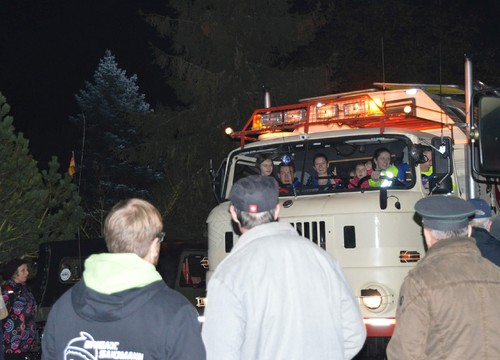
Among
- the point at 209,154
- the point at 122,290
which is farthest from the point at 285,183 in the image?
the point at 209,154

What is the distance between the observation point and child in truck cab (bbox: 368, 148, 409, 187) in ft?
27.2

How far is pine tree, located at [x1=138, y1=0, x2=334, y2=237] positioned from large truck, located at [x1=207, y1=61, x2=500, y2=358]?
46.3ft

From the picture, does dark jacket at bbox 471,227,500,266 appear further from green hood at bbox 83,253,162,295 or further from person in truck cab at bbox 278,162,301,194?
person in truck cab at bbox 278,162,301,194

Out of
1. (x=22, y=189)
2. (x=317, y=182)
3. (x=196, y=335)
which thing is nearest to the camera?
(x=196, y=335)

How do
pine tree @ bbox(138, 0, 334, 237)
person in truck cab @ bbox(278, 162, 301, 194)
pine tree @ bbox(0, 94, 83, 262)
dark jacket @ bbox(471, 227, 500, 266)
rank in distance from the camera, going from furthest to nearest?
pine tree @ bbox(138, 0, 334, 237) → pine tree @ bbox(0, 94, 83, 262) → person in truck cab @ bbox(278, 162, 301, 194) → dark jacket @ bbox(471, 227, 500, 266)

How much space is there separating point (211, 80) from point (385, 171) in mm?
16620

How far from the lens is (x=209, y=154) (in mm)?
24047

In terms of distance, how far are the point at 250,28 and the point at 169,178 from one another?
5.75 metres

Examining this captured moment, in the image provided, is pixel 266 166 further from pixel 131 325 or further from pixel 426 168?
pixel 131 325

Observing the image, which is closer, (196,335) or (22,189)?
(196,335)

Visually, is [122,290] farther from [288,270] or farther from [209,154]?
[209,154]

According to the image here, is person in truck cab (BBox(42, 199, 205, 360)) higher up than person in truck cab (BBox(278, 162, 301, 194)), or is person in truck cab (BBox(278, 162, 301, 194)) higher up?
person in truck cab (BBox(278, 162, 301, 194))

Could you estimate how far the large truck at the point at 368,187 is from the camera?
25.5 ft

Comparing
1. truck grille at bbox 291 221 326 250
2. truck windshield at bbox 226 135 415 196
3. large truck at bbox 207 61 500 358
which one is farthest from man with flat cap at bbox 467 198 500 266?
truck grille at bbox 291 221 326 250
